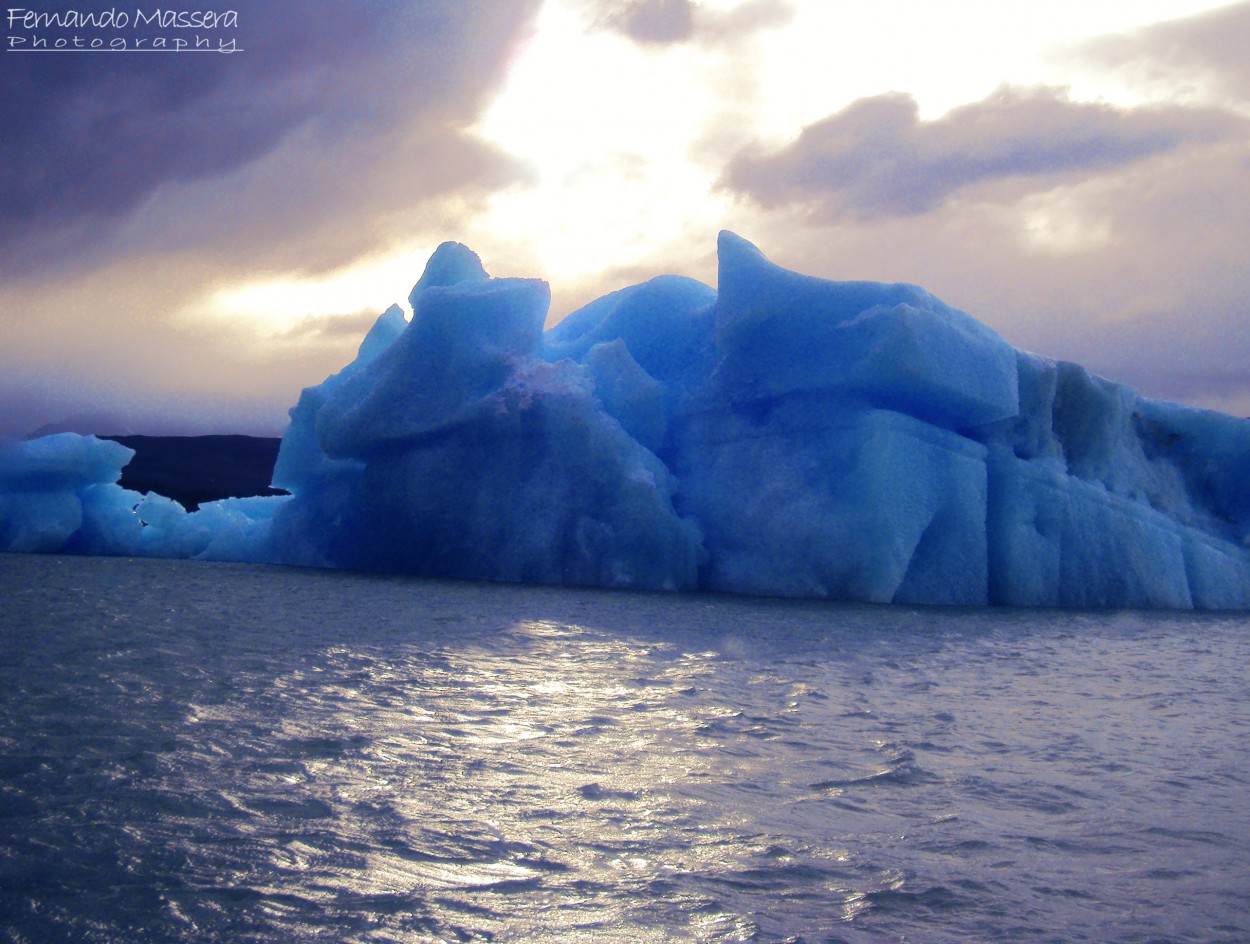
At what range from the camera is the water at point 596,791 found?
2227 millimetres

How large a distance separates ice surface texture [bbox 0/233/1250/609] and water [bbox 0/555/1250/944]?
404 centimetres

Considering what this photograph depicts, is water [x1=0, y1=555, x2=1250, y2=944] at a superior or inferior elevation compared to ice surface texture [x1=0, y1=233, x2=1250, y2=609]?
inferior

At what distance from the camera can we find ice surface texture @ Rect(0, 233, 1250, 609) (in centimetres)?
1009

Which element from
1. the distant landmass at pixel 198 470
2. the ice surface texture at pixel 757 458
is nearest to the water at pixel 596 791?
the ice surface texture at pixel 757 458

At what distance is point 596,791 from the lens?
10.2ft

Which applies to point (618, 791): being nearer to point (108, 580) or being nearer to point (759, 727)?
point (759, 727)

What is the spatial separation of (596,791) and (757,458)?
7.78 meters

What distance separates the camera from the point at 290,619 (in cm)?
688

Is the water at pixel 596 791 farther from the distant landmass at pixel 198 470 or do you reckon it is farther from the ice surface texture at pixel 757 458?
the distant landmass at pixel 198 470

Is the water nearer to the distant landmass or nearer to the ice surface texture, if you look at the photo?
the ice surface texture

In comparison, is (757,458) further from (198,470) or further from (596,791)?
(198,470)

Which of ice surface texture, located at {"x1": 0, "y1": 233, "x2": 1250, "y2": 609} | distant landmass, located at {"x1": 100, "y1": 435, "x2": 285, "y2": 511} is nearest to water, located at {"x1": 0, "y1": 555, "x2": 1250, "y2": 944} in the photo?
ice surface texture, located at {"x1": 0, "y1": 233, "x2": 1250, "y2": 609}

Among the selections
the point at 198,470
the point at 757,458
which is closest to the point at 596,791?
the point at 757,458

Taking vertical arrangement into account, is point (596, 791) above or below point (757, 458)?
below
